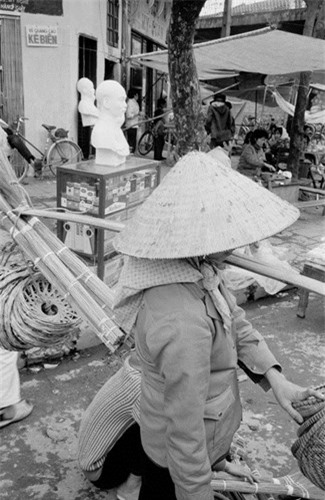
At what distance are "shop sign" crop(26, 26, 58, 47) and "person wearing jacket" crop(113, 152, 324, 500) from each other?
793cm

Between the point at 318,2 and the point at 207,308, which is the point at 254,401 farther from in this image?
the point at 318,2

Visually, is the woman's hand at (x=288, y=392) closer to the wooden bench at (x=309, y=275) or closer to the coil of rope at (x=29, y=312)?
the coil of rope at (x=29, y=312)

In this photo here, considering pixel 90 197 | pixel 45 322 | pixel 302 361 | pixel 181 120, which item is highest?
pixel 181 120

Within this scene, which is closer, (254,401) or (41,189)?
(254,401)

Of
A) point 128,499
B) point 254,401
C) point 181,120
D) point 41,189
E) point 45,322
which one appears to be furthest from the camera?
point 41,189

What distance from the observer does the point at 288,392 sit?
1686 mm

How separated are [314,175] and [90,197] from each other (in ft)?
25.0

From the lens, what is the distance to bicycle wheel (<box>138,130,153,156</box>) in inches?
488

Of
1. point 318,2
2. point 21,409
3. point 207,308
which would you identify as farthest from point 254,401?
point 318,2

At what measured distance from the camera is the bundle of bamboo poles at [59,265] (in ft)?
6.40

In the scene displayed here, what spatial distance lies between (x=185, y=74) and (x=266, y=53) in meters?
1.59

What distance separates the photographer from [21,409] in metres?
2.81

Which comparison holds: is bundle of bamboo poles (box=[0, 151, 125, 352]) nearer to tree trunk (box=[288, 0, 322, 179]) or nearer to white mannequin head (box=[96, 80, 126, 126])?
white mannequin head (box=[96, 80, 126, 126])

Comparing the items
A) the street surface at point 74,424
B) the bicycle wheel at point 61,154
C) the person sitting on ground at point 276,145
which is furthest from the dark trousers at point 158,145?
the street surface at point 74,424
